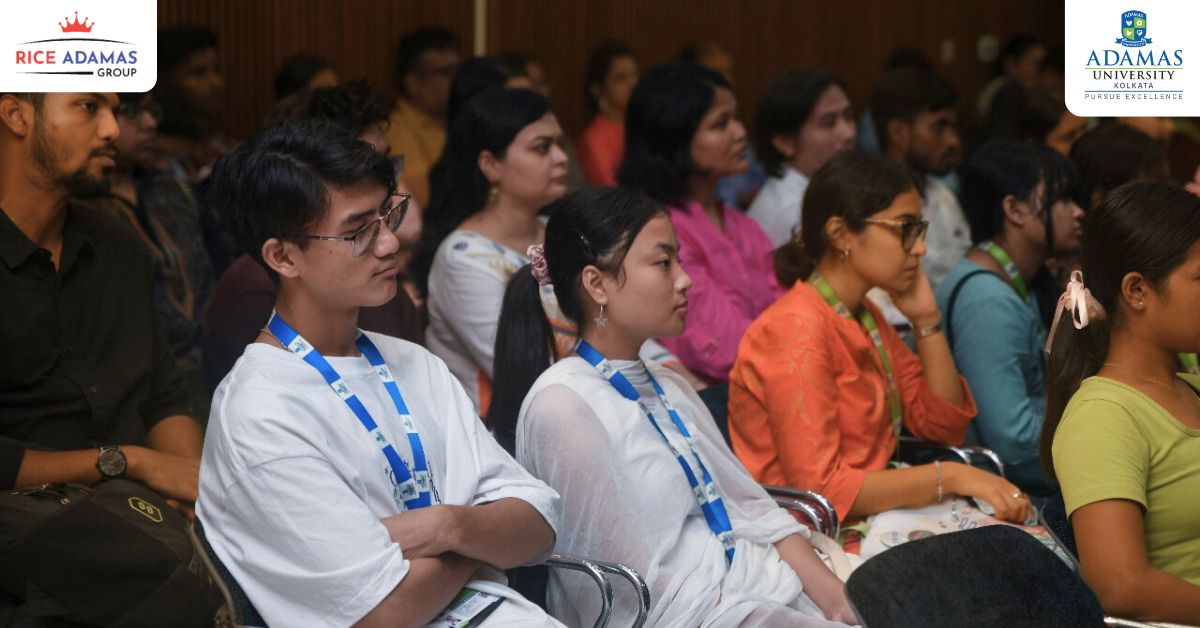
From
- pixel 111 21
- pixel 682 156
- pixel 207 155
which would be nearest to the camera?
pixel 111 21

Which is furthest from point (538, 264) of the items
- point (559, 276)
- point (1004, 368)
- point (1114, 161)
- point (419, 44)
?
point (419, 44)

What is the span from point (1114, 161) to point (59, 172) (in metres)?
3.00

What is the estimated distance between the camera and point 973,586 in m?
1.96

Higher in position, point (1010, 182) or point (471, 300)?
point (1010, 182)

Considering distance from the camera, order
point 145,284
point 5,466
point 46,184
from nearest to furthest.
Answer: point 5,466
point 46,184
point 145,284

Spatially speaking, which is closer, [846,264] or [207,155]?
[846,264]

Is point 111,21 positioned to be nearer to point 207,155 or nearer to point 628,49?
point 207,155

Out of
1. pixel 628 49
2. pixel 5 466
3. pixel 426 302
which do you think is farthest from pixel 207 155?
pixel 5 466

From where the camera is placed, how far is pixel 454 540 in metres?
2.06

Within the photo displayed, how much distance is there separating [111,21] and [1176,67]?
6.46 ft

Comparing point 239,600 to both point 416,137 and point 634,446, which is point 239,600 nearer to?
point 634,446

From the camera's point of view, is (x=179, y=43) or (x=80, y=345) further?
(x=179, y=43)

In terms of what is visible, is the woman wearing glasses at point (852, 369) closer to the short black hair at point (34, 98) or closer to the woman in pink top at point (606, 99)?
the short black hair at point (34, 98)

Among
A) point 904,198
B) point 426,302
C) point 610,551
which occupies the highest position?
point 904,198
